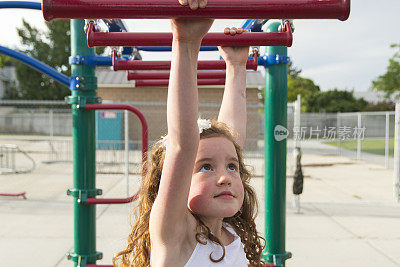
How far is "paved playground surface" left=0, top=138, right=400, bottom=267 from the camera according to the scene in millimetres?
3395

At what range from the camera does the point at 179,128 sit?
82cm

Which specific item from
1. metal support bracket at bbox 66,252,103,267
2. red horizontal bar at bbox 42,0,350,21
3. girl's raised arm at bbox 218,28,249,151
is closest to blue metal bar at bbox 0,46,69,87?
metal support bracket at bbox 66,252,103,267

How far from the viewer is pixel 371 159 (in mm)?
11109

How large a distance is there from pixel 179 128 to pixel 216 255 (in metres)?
0.43

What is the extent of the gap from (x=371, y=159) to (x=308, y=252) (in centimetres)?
862

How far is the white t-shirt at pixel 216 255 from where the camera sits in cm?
99

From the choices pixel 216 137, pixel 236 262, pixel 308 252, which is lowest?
pixel 308 252

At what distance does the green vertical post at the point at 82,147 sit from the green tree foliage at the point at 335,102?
2671cm

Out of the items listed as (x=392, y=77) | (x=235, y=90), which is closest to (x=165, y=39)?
(x=235, y=90)

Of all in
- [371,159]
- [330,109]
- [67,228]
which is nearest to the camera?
[67,228]

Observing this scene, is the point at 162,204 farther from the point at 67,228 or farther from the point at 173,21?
the point at 67,228

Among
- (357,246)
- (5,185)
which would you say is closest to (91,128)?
(357,246)

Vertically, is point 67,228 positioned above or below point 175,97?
below

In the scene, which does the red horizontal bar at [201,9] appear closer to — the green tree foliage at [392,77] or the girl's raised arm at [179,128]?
the girl's raised arm at [179,128]
